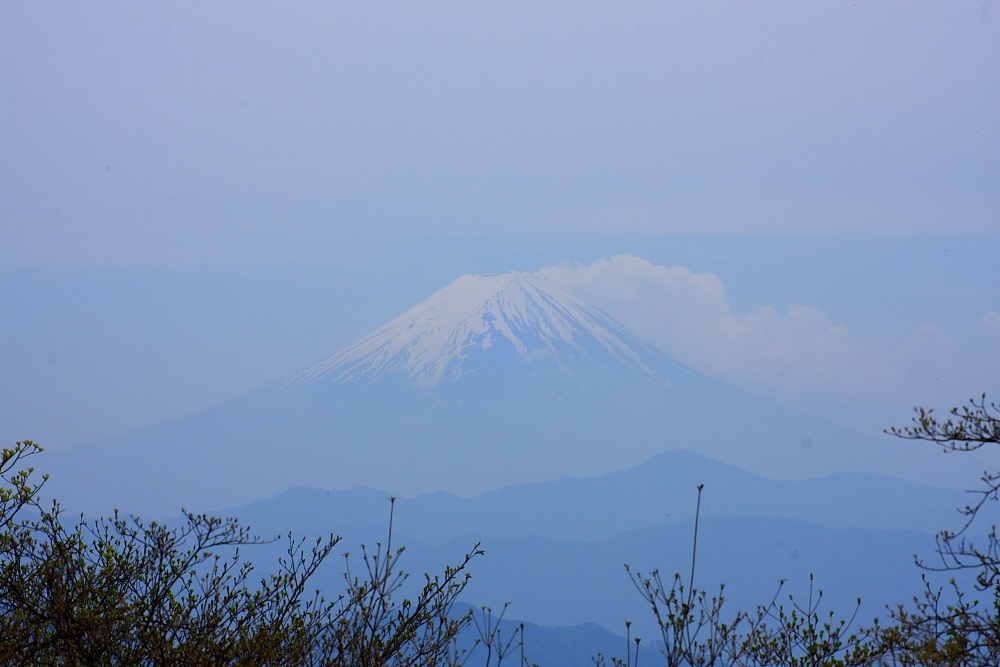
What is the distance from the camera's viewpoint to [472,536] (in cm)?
12044

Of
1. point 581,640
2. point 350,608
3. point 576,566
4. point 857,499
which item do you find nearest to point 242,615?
point 350,608

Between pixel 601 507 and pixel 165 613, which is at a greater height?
pixel 165 613

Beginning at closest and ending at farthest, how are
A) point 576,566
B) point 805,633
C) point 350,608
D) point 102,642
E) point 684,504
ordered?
point 102,642, point 350,608, point 805,633, point 576,566, point 684,504

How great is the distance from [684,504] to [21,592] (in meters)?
134

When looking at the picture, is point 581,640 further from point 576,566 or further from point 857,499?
point 857,499

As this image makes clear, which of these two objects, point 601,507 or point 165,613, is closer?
point 165,613

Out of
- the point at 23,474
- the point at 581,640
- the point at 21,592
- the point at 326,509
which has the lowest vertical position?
the point at 581,640

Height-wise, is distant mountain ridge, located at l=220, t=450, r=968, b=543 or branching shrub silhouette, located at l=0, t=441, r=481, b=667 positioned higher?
branching shrub silhouette, located at l=0, t=441, r=481, b=667

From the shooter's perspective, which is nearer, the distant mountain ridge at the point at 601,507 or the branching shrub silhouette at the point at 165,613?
the branching shrub silhouette at the point at 165,613

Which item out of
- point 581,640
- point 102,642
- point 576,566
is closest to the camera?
Answer: point 102,642

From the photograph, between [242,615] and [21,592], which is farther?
[242,615]

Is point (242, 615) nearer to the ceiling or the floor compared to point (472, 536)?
nearer to the ceiling

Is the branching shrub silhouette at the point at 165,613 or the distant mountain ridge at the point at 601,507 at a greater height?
the branching shrub silhouette at the point at 165,613

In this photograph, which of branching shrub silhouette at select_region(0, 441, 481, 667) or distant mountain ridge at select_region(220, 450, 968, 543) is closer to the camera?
branching shrub silhouette at select_region(0, 441, 481, 667)
